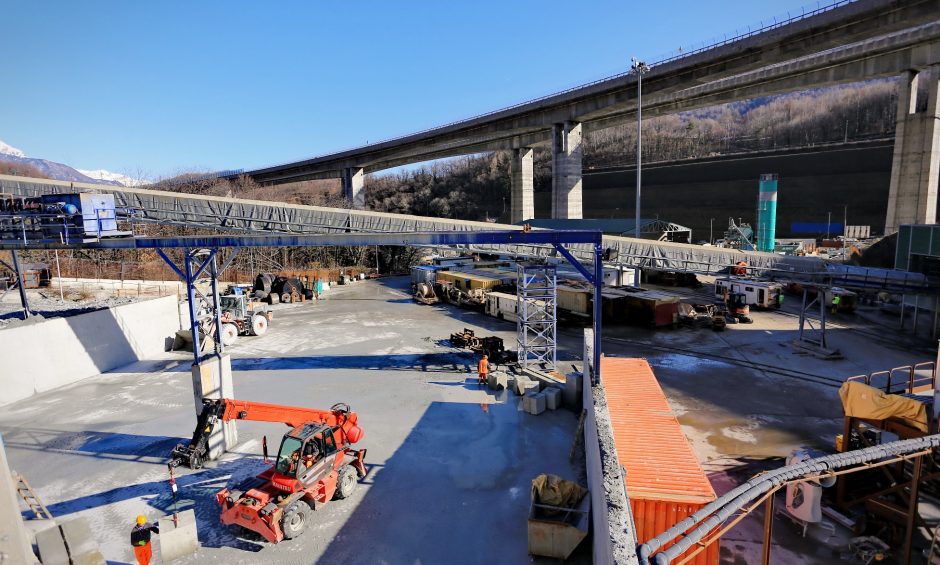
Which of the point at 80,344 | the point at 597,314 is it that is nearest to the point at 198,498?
the point at 597,314

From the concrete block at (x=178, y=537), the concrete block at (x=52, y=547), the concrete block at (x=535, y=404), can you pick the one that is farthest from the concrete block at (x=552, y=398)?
the concrete block at (x=52, y=547)

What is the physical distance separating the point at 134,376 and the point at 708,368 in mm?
25529

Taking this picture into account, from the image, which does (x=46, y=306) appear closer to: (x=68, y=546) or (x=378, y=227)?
(x=378, y=227)

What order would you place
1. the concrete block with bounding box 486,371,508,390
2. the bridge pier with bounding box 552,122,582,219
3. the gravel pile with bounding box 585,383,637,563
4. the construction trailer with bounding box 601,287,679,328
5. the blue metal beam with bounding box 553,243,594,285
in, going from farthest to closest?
the bridge pier with bounding box 552,122,582,219 < the construction trailer with bounding box 601,287,679,328 < the concrete block with bounding box 486,371,508,390 < the blue metal beam with bounding box 553,243,594,285 < the gravel pile with bounding box 585,383,637,563

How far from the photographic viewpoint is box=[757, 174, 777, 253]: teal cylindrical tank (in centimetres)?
5041

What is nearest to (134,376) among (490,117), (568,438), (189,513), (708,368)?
(189,513)

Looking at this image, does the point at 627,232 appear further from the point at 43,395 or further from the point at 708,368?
the point at 43,395

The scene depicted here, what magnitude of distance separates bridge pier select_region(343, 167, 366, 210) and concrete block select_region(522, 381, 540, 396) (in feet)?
211

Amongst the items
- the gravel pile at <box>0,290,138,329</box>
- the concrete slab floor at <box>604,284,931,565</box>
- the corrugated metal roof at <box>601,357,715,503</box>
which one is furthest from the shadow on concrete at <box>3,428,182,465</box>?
the concrete slab floor at <box>604,284,931,565</box>

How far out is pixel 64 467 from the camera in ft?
46.9

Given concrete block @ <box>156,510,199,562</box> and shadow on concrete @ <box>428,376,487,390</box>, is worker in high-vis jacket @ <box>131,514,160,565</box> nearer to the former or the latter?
concrete block @ <box>156,510,199,562</box>

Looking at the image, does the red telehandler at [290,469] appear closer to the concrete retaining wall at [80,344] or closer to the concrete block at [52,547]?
the concrete block at [52,547]

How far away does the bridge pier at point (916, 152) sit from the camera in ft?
114

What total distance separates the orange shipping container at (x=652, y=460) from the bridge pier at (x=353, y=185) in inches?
2768
